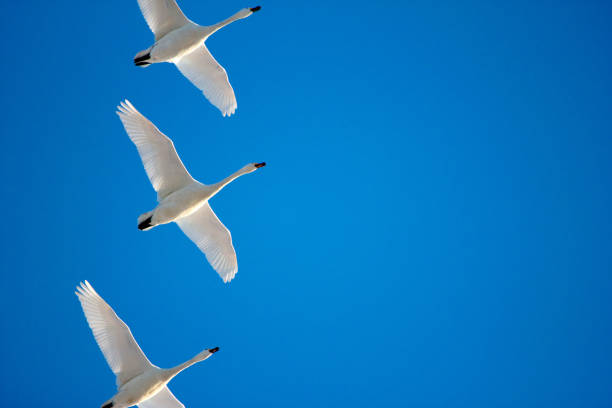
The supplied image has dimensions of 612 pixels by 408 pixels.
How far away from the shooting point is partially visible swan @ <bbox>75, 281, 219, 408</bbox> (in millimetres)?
19656

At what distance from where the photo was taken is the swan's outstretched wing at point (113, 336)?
19625 mm

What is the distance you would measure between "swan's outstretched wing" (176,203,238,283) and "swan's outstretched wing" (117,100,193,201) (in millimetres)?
1341

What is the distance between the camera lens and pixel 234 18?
22.1 metres

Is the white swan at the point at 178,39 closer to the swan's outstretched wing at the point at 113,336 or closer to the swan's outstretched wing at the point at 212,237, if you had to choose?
the swan's outstretched wing at the point at 212,237

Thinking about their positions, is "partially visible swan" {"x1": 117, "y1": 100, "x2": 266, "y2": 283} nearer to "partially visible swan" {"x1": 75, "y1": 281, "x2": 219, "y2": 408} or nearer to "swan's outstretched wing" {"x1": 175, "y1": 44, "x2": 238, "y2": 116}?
"partially visible swan" {"x1": 75, "y1": 281, "x2": 219, "y2": 408}

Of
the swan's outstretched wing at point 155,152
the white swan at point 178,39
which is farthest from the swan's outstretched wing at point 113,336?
the white swan at point 178,39

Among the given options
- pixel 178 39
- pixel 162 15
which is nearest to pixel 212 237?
pixel 178 39

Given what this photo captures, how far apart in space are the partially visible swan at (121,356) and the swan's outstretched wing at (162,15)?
25.3ft

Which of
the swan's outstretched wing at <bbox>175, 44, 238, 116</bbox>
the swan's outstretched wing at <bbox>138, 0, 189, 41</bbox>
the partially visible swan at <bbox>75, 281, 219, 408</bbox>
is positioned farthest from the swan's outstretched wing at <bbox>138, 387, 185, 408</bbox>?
the swan's outstretched wing at <bbox>138, 0, 189, 41</bbox>

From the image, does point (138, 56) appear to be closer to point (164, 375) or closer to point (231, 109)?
point (231, 109)

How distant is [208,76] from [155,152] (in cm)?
367

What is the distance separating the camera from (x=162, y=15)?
22.6m

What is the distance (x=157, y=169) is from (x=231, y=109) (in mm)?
3342

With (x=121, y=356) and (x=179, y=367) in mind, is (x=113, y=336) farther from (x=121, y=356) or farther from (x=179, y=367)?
(x=179, y=367)
